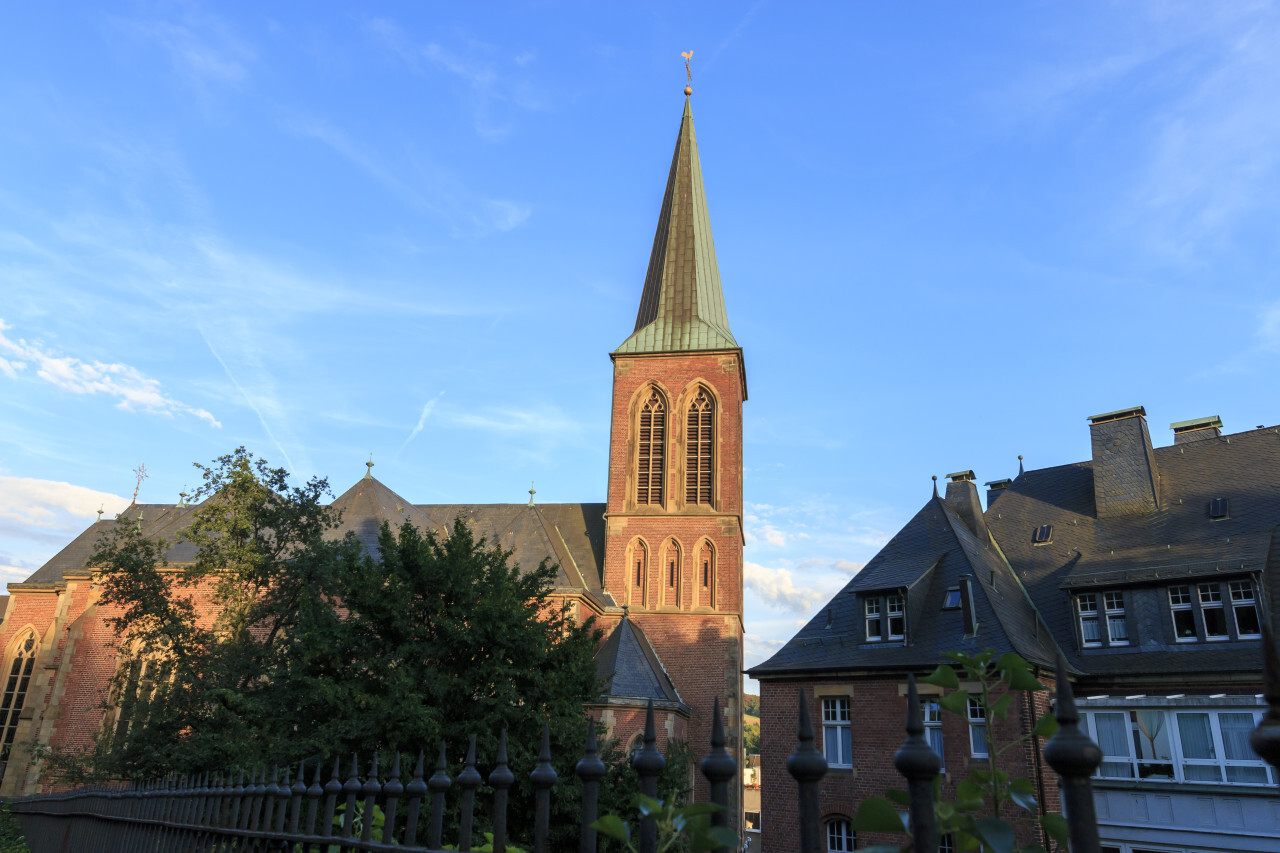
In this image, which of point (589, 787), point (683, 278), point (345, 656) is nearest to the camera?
point (589, 787)

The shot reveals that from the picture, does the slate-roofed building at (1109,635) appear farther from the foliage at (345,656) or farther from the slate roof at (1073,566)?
the foliage at (345,656)

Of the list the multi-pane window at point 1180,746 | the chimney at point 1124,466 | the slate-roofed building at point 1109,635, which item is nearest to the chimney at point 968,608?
the slate-roofed building at point 1109,635

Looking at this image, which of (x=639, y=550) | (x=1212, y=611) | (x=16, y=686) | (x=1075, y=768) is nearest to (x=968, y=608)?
(x=1212, y=611)

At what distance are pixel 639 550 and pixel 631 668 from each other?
5.94 m

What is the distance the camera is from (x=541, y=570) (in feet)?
62.5

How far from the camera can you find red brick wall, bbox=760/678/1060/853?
1712cm

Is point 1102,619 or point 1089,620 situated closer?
point 1102,619

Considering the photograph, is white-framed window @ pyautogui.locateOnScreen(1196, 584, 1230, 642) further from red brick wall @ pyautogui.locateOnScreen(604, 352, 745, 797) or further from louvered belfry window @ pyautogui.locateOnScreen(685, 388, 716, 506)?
louvered belfry window @ pyautogui.locateOnScreen(685, 388, 716, 506)

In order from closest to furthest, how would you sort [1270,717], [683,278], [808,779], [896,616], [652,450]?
[1270,717], [808,779], [896,616], [652,450], [683,278]

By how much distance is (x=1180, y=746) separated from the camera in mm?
16531

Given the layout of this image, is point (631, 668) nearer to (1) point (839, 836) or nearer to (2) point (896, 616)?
(2) point (896, 616)

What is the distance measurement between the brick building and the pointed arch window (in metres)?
0.06

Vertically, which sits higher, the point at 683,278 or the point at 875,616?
the point at 683,278

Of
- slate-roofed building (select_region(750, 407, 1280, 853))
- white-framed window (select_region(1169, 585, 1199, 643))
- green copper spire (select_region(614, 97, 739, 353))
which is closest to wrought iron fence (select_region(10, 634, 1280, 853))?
slate-roofed building (select_region(750, 407, 1280, 853))
